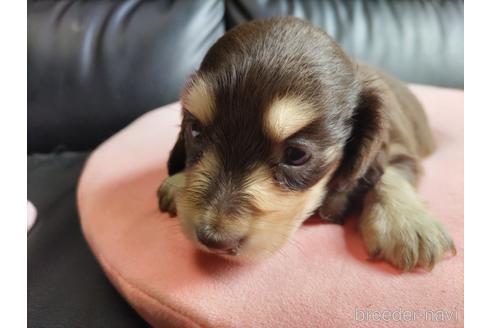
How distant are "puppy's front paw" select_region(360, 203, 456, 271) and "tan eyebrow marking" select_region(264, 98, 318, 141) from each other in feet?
Answer: 1.51

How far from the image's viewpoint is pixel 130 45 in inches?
115

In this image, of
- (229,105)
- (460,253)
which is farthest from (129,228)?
(460,253)

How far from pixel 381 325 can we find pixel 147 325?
2.44 feet

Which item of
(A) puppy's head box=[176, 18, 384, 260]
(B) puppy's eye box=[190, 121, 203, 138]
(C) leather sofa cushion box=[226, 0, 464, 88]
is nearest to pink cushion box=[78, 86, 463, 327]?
(A) puppy's head box=[176, 18, 384, 260]

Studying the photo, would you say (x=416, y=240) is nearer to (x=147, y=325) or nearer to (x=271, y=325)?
(x=271, y=325)

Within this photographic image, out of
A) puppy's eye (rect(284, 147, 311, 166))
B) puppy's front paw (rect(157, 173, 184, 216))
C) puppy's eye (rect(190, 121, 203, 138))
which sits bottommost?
puppy's front paw (rect(157, 173, 184, 216))

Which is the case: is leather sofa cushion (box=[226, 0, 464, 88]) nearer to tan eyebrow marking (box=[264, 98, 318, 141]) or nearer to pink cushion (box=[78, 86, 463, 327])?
pink cushion (box=[78, 86, 463, 327])

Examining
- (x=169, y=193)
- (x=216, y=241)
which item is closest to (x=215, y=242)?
(x=216, y=241)

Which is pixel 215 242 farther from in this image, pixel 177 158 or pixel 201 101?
pixel 177 158

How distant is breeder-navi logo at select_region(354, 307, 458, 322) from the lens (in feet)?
3.95

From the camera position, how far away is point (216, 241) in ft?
3.76

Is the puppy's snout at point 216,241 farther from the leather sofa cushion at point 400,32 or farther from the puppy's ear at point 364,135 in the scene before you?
the leather sofa cushion at point 400,32

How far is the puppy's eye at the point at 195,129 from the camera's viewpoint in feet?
4.45

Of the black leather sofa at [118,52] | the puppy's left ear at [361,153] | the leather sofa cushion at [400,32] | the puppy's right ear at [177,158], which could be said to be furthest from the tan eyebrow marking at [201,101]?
the leather sofa cushion at [400,32]
